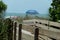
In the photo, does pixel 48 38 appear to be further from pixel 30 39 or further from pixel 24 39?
pixel 24 39

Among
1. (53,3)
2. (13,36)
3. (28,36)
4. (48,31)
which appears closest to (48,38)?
(48,31)

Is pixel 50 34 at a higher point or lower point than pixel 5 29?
higher

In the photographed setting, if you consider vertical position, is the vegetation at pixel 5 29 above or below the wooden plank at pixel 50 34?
below

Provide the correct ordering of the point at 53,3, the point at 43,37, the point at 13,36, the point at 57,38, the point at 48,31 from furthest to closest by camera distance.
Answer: the point at 53,3
the point at 13,36
the point at 43,37
the point at 48,31
the point at 57,38

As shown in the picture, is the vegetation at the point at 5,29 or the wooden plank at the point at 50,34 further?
the vegetation at the point at 5,29

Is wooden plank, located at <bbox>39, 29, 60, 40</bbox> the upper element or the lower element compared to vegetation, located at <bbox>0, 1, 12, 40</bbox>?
upper

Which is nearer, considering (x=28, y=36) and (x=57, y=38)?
(x=57, y=38)

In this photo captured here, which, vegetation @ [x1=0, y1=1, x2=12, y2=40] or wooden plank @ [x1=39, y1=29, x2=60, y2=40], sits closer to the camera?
wooden plank @ [x1=39, y1=29, x2=60, y2=40]

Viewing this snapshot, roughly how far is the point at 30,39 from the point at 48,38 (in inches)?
33.6

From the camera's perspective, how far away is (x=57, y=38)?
3.98m

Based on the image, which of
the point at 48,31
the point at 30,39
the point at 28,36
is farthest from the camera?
the point at 28,36

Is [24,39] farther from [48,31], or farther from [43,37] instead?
[48,31]

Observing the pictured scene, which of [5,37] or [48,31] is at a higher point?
[48,31]

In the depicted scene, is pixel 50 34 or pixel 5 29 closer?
pixel 50 34
